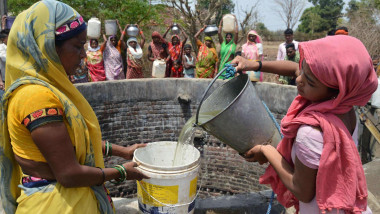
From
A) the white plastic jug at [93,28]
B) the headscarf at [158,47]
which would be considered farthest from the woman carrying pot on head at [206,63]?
the white plastic jug at [93,28]

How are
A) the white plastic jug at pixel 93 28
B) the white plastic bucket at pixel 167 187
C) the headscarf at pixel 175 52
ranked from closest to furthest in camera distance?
1. the white plastic bucket at pixel 167 187
2. the white plastic jug at pixel 93 28
3. the headscarf at pixel 175 52

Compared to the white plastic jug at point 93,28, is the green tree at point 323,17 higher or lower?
higher

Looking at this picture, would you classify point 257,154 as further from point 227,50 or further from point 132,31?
point 132,31

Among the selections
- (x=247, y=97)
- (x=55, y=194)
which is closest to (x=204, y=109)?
(x=247, y=97)

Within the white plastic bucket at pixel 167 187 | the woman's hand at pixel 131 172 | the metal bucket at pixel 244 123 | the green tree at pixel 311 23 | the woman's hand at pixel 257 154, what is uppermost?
the green tree at pixel 311 23

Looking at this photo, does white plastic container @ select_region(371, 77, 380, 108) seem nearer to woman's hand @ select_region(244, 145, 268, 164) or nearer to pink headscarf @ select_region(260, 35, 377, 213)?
woman's hand @ select_region(244, 145, 268, 164)

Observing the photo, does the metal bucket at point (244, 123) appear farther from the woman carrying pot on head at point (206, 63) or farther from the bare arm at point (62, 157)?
the woman carrying pot on head at point (206, 63)

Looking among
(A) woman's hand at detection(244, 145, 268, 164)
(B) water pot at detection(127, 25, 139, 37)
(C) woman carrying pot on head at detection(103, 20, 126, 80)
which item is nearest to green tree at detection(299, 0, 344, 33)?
(B) water pot at detection(127, 25, 139, 37)

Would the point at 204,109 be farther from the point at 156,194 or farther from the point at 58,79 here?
the point at 58,79

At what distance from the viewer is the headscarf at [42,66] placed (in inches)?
53.1

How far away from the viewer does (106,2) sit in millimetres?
10711

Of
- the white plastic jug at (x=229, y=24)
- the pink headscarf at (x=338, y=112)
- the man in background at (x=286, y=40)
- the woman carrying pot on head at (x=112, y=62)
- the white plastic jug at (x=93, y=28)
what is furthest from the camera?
the woman carrying pot on head at (x=112, y=62)

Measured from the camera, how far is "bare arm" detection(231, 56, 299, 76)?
2223 millimetres

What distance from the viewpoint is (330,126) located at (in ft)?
4.28
